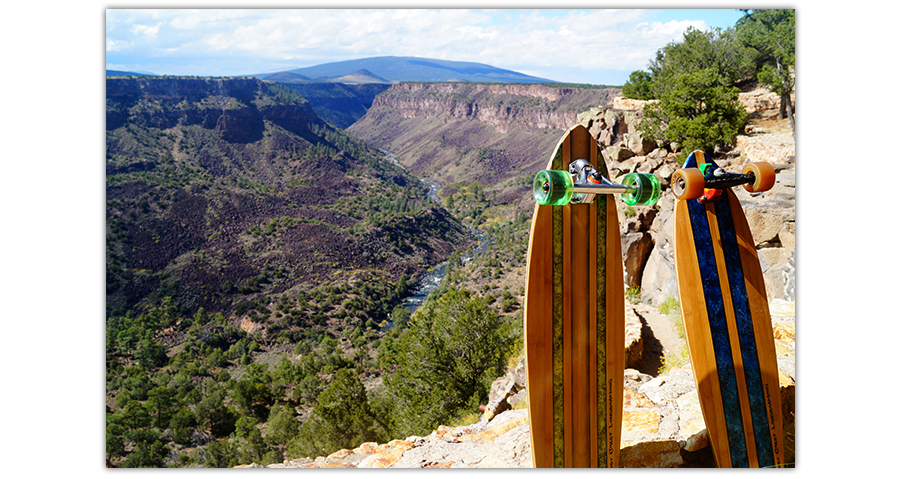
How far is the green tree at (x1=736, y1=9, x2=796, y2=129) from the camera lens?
11305 mm

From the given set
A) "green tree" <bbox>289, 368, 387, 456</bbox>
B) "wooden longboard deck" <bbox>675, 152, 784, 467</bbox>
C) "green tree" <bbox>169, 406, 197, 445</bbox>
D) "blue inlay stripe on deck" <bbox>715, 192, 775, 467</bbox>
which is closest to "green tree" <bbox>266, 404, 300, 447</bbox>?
"green tree" <bbox>169, 406, 197, 445</bbox>

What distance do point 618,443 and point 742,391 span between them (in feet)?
3.14

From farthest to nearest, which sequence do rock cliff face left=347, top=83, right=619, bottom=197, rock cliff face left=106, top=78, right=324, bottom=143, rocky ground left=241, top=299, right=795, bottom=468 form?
rock cliff face left=347, top=83, right=619, bottom=197 < rock cliff face left=106, top=78, right=324, bottom=143 < rocky ground left=241, top=299, right=795, bottom=468

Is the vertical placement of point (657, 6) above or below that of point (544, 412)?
above

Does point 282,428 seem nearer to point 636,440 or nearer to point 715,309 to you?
point 636,440

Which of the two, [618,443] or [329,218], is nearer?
[618,443]

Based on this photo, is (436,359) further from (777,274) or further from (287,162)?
(287,162)

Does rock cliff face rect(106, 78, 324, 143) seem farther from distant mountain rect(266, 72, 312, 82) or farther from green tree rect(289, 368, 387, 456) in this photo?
distant mountain rect(266, 72, 312, 82)

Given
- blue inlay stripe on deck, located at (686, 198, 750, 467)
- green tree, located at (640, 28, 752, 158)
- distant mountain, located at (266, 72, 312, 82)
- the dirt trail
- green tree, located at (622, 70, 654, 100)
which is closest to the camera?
blue inlay stripe on deck, located at (686, 198, 750, 467)

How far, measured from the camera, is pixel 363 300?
34.5 m

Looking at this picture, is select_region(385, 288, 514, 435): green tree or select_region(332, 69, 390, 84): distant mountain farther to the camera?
select_region(332, 69, 390, 84): distant mountain

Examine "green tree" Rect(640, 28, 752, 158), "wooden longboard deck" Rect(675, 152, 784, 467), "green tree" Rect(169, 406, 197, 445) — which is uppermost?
"green tree" Rect(640, 28, 752, 158)

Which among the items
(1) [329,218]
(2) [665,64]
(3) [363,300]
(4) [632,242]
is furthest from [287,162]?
(4) [632,242]

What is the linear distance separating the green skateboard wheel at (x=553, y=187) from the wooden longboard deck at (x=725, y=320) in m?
1.01
